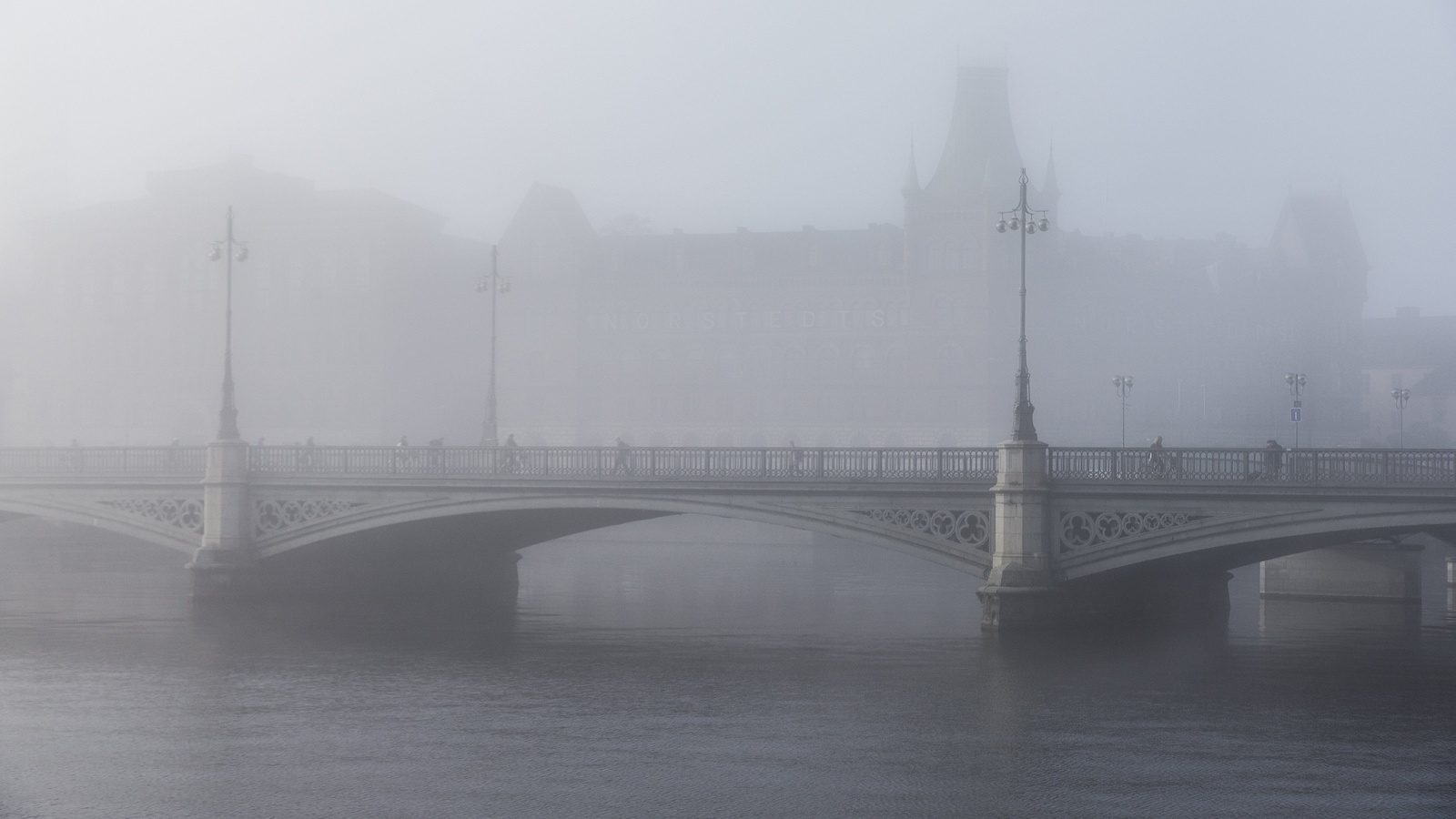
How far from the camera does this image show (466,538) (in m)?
46.3

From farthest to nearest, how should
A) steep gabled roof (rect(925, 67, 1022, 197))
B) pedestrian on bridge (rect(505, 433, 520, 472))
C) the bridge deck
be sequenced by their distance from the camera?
steep gabled roof (rect(925, 67, 1022, 197))
pedestrian on bridge (rect(505, 433, 520, 472))
the bridge deck

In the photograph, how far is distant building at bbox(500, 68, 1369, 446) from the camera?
10306 cm

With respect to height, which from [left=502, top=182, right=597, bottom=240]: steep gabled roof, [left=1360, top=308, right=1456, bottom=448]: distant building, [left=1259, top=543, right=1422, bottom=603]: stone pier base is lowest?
[left=1259, top=543, right=1422, bottom=603]: stone pier base

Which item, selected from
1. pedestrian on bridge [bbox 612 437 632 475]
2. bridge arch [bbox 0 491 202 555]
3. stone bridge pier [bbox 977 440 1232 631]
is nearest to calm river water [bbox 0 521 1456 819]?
stone bridge pier [bbox 977 440 1232 631]

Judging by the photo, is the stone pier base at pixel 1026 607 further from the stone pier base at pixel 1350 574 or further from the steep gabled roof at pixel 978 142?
the steep gabled roof at pixel 978 142

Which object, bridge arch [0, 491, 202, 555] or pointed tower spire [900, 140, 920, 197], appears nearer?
bridge arch [0, 491, 202, 555]

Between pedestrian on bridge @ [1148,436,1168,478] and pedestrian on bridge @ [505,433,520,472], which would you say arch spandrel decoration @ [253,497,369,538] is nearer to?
pedestrian on bridge @ [505,433,520,472]

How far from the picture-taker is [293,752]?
21.0 m

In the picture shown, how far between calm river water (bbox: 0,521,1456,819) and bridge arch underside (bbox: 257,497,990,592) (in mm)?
2220

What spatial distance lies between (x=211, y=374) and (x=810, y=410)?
4062 cm

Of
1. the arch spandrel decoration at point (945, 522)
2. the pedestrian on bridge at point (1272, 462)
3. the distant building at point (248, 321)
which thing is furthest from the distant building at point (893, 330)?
the pedestrian on bridge at point (1272, 462)

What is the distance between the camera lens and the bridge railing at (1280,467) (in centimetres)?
2967

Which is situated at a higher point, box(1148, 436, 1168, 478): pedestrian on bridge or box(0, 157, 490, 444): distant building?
box(0, 157, 490, 444): distant building

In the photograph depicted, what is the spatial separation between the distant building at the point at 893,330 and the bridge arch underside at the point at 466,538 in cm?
5569
